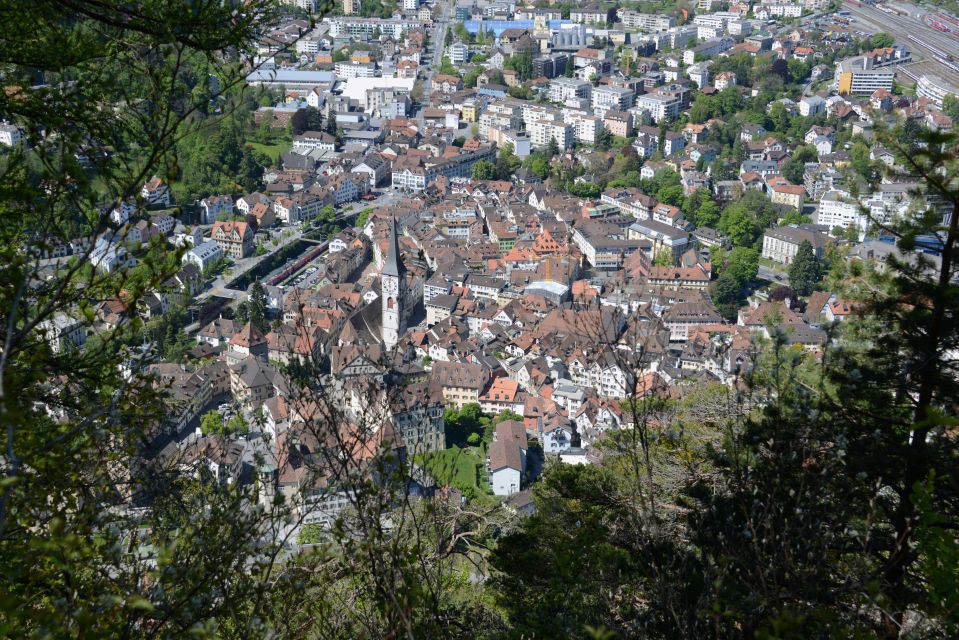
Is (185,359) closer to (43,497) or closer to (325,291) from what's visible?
(43,497)

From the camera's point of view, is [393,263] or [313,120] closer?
[393,263]

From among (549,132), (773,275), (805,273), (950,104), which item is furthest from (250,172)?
(950,104)

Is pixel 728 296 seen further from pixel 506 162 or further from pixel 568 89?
pixel 568 89

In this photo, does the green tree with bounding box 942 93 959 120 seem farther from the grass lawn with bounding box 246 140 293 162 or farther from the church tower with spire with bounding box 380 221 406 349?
the grass lawn with bounding box 246 140 293 162

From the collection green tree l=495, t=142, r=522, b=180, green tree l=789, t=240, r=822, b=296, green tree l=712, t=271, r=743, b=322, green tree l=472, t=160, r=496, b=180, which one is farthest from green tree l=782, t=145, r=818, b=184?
green tree l=472, t=160, r=496, b=180

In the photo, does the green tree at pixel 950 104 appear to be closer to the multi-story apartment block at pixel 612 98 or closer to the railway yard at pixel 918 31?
the railway yard at pixel 918 31

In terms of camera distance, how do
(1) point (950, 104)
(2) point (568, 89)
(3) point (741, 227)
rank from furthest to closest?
1. (2) point (568, 89)
2. (1) point (950, 104)
3. (3) point (741, 227)
